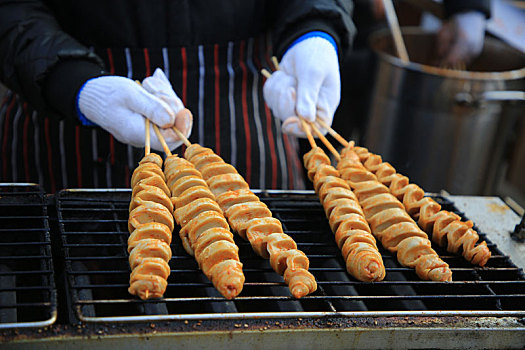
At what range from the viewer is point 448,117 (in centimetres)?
411

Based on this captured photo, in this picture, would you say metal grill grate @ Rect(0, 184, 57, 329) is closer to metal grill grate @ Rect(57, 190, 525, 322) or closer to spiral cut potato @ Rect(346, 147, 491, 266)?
metal grill grate @ Rect(57, 190, 525, 322)

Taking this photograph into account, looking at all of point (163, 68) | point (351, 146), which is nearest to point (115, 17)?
point (163, 68)

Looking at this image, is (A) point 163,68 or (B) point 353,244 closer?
(B) point 353,244

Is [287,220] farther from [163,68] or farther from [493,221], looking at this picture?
[163,68]

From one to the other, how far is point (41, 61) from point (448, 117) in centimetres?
301

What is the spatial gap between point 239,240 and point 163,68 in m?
1.25

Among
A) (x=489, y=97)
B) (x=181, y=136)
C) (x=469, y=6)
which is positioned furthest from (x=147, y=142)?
(x=469, y=6)

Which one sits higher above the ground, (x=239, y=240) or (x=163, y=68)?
(x=163, y=68)

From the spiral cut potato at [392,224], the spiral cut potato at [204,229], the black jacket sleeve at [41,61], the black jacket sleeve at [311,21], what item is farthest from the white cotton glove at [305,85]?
the black jacket sleeve at [41,61]

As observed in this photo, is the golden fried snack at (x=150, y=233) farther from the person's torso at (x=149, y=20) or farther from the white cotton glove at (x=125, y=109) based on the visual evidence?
the person's torso at (x=149, y=20)

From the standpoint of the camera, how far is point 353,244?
1897 millimetres

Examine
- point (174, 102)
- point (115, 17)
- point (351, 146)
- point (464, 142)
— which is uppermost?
point (115, 17)

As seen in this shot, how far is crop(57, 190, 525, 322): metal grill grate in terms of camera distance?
6.08 feet

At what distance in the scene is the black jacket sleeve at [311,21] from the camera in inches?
111
